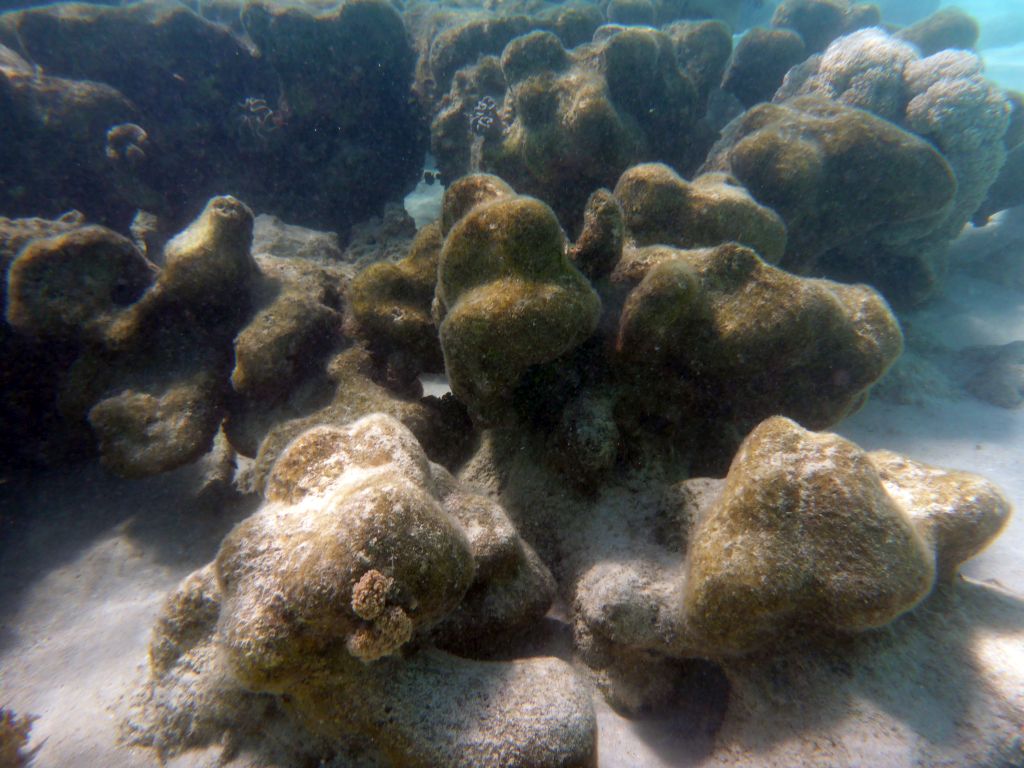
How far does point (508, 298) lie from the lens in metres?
2.98

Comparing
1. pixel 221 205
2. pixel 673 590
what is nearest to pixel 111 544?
pixel 221 205

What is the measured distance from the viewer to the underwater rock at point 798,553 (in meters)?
2.23

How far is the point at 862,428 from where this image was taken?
5.64 meters

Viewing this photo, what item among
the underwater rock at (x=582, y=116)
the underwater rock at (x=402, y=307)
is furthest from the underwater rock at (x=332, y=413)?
the underwater rock at (x=582, y=116)

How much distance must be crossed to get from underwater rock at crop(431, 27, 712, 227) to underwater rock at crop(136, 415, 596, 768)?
4.71 metres

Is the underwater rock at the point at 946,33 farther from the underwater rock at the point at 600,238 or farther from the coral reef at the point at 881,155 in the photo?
the underwater rock at the point at 600,238

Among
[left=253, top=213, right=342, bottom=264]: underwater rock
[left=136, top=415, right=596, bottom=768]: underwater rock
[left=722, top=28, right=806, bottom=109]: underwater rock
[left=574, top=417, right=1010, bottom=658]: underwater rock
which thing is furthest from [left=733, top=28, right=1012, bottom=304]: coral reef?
[left=136, top=415, right=596, bottom=768]: underwater rock

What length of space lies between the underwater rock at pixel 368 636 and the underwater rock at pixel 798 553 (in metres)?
0.64

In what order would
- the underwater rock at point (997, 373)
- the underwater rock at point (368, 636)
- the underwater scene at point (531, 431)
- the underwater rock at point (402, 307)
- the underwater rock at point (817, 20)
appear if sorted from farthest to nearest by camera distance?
the underwater rock at point (817, 20)
the underwater rock at point (997, 373)
the underwater rock at point (402, 307)
the underwater scene at point (531, 431)
the underwater rock at point (368, 636)

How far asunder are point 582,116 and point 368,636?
5.86m

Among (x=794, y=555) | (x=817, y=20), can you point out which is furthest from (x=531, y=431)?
(x=817, y=20)

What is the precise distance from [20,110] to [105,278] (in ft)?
19.4

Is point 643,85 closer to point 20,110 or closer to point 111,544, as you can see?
point 111,544

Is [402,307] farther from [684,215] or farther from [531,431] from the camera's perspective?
[684,215]
